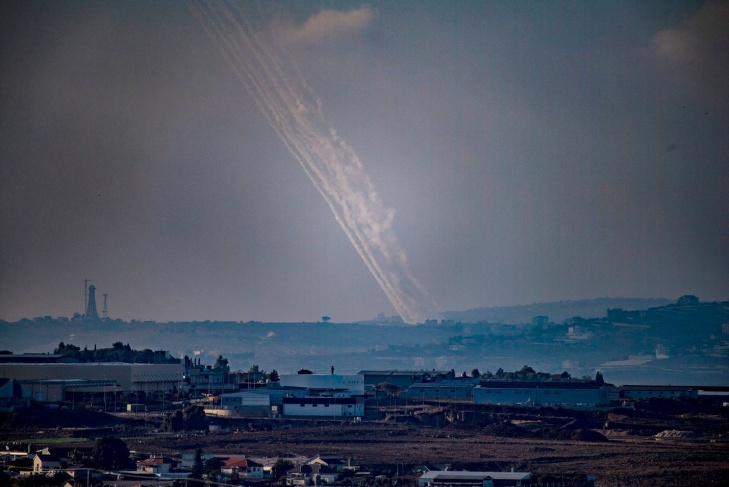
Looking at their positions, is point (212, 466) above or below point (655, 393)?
below

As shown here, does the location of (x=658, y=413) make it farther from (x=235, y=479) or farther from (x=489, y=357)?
(x=489, y=357)

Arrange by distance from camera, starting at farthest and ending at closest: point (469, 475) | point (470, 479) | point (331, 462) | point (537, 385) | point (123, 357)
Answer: point (123, 357), point (537, 385), point (331, 462), point (469, 475), point (470, 479)

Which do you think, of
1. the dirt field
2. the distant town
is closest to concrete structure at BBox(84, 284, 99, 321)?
the distant town

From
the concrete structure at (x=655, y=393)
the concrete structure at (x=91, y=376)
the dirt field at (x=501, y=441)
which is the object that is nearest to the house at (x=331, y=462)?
the dirt field at (x=501, y=441)

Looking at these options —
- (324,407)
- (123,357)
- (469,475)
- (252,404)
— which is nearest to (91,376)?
(252,404)

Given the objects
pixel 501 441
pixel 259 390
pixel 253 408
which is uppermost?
pixel 259 390

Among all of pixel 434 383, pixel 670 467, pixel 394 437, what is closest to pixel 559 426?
pixel 394 437

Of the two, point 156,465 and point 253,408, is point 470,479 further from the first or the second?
point 253,408

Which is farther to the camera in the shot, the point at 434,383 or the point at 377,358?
the point at 377,358
